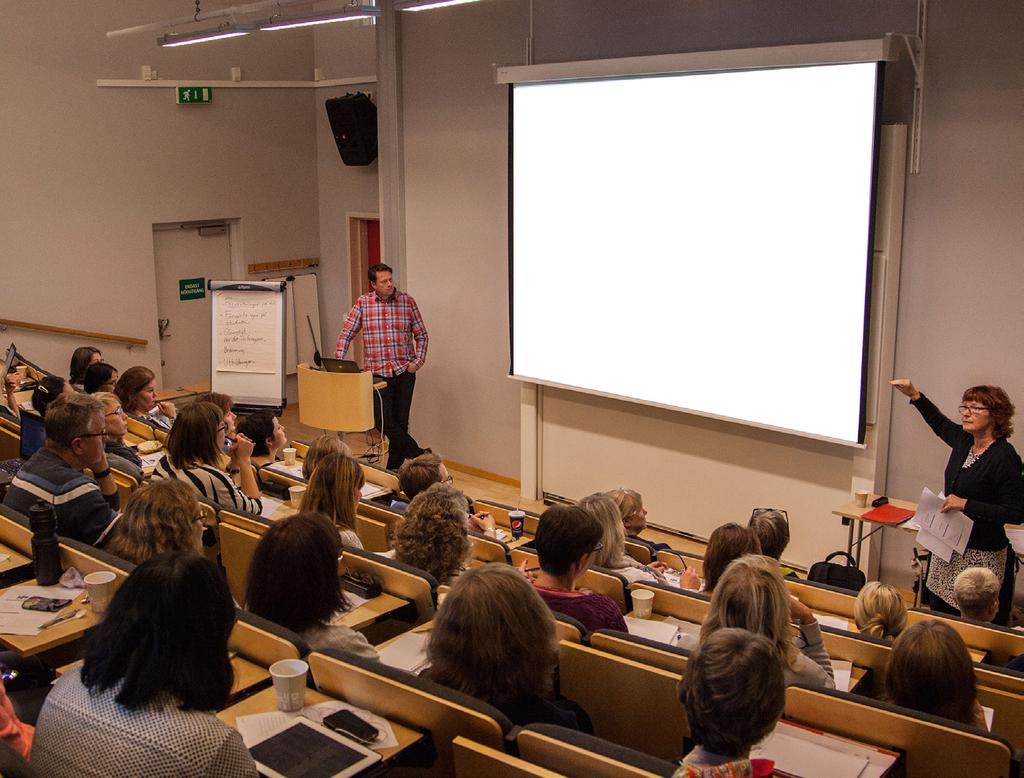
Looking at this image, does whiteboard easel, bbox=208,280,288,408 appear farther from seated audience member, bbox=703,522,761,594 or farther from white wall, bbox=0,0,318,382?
seated audience member, bbox=703,522,761,594

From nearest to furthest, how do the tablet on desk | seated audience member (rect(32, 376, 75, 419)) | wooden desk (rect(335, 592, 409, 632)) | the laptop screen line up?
the tablet on desk < wooden desk (rect(335, 592, 409, 632)) < the laptop screen < seated audience member (rect(32, 376, 75, 419))

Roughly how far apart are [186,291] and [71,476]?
6391 mm

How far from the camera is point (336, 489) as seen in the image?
4.21 meters

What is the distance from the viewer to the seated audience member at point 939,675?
2830 millimetres

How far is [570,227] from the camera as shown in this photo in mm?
7277

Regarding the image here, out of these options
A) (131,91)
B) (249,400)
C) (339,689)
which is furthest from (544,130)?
(339,689)

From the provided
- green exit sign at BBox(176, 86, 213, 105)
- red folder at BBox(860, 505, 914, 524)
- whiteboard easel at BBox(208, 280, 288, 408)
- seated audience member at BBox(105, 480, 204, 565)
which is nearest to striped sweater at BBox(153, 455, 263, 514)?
seated audience member at BBox(105, 480, 204, 565)

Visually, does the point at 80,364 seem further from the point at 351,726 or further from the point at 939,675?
the point at 939,675

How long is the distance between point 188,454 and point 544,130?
12.4 ft

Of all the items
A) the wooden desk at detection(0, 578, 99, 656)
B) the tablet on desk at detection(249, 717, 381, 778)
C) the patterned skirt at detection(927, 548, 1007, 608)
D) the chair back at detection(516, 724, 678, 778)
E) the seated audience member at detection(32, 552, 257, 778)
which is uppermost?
the seated audience member at detection(32, 552, 257, 778)

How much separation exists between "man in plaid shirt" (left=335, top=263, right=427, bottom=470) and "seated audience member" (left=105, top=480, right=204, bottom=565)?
454cm

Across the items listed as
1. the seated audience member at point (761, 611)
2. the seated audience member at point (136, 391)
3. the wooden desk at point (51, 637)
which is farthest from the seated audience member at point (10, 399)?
the seated audience member at point (761, 611)

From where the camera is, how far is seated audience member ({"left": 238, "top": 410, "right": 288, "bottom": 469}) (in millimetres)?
5844

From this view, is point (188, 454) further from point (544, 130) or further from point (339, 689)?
point (544, 130)
